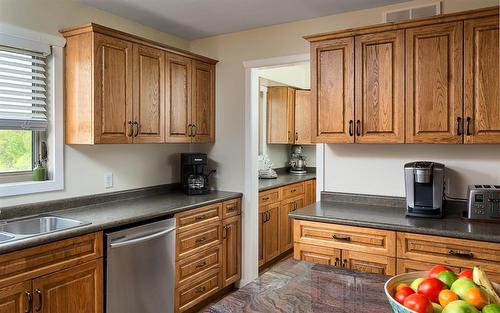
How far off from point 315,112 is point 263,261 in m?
1.95

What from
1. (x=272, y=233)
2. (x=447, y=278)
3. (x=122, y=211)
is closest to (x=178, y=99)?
(x=122, y=211)

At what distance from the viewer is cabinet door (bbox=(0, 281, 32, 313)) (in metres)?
1.92

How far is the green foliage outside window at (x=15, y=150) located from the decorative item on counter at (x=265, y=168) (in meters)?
2.77

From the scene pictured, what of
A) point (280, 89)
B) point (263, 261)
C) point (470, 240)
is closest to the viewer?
point (470, 240)

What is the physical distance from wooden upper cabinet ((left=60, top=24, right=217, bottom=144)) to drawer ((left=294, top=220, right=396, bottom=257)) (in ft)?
4.73

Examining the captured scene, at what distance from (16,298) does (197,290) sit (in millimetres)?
1544

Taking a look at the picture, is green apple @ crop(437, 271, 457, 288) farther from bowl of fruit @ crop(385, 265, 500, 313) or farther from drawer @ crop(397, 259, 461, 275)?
drawer @ crop(397, 259, 461, 275)

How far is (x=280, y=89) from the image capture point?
5227 mm

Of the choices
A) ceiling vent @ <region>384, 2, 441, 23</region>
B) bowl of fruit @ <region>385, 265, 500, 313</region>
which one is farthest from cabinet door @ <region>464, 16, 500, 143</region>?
bowl of fruit @ <region>385, 265, 500, 313</region>

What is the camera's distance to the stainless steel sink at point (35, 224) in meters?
2.45

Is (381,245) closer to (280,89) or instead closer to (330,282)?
(330,282)

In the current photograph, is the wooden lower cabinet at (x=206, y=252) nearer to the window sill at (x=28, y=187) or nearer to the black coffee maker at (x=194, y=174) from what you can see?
the black coffee maker at (x=194, y=174)

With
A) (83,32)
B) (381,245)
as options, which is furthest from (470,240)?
(83,32)

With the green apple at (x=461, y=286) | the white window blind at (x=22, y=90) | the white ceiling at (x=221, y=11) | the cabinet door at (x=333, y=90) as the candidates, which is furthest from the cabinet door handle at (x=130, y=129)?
the green apple at (x=461, y=286)
